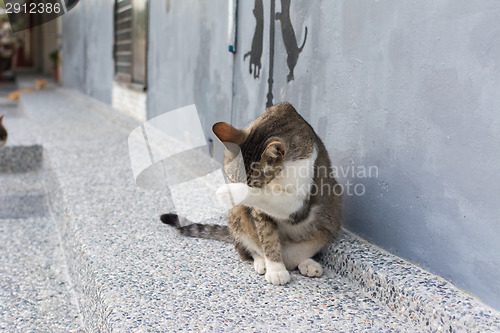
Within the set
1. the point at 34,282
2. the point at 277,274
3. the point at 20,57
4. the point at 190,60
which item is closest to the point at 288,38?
the point at 277,274

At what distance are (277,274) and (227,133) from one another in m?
0.62

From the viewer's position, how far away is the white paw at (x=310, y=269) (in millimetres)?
2135

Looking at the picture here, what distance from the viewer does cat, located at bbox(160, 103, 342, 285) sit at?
198 cm

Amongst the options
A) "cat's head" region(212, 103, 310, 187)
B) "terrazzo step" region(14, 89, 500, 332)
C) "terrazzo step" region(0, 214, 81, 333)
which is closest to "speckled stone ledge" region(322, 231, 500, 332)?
"terrazzo step" region(14, 89, 500, 332)

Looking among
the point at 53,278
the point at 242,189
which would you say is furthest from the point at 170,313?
the point at 53,278

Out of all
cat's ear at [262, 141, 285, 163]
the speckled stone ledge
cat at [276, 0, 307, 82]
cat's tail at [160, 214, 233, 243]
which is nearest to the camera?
the speckled stone ledge

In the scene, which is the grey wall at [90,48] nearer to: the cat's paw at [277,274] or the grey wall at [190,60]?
the grey wall at [190,60]

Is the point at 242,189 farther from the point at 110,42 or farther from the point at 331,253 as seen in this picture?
the point at 110,42

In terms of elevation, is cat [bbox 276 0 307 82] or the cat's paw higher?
cat [bbox 276 0 307 82]

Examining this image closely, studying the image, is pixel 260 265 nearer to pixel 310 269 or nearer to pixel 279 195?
pixel 310 269

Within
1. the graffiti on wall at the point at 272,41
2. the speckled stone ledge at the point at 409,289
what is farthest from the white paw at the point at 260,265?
the graffiti on wall at the point at 272,41

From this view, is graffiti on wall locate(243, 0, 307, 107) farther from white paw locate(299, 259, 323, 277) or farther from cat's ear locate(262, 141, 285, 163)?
white paw locate(299, 259, 323, 277)

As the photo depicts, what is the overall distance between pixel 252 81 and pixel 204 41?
1050 millimetres

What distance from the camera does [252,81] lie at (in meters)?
3.36
